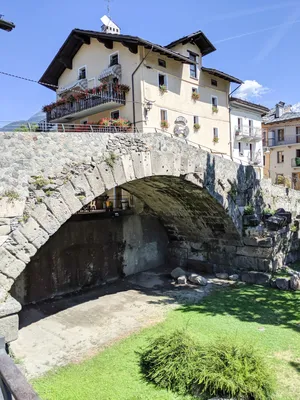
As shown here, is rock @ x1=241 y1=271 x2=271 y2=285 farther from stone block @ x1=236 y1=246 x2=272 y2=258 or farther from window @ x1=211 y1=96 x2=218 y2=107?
window @ x1=211 y1=96 x2=218 y2=107

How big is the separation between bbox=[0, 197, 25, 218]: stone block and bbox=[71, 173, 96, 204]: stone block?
42.7 inches

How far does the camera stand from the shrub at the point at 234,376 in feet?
14.3

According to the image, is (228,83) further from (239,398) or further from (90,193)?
(239,398)

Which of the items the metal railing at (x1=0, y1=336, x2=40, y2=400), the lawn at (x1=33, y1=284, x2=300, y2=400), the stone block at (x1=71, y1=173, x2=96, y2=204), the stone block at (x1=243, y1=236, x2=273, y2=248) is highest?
the stone block at (x1=71, y1=173, x2=96, y2=204)

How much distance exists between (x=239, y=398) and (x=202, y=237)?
7881 millimetres

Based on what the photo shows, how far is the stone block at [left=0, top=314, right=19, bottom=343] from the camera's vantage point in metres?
4.89

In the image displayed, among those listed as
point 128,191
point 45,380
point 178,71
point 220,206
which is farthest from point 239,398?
point 178,71

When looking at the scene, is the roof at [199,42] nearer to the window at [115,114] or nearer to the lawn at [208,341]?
the window at [115,114]

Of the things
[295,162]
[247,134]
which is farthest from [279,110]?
[247,134]

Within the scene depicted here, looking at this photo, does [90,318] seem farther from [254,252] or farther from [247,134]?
[247,134]

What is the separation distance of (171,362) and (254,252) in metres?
6.77

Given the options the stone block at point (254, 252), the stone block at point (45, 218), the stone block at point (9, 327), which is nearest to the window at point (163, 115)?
the stone block at point (254, 252)

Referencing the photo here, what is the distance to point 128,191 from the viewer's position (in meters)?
11.4

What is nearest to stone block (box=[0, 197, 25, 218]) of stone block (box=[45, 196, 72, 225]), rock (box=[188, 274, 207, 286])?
stone block (box=[45, 196, 72, 225])
